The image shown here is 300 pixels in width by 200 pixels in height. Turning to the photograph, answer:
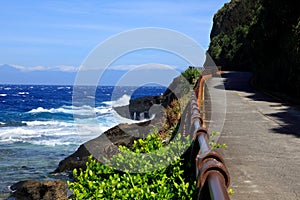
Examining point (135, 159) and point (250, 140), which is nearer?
point (135, 159)

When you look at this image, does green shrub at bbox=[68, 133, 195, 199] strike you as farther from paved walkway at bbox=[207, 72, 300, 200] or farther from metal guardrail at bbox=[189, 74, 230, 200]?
→ paved walkway at bbox=[207, 72, 300, 200]

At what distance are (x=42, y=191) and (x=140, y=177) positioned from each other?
10310 mm

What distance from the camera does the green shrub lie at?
5430 mm

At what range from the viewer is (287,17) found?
24.7 metres

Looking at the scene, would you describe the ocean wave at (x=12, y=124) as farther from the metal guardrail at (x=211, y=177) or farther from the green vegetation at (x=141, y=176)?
the metal guardrail at (x=211, y=177)

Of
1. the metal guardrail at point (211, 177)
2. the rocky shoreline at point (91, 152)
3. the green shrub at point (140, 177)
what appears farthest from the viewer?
the rocky shoreline at point (91, 152)

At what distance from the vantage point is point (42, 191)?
1523cm

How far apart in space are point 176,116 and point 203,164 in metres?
11.6

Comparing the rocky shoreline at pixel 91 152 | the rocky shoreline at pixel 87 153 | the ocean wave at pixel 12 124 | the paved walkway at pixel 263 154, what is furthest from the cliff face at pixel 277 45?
the ocean wave at pixel 12 124

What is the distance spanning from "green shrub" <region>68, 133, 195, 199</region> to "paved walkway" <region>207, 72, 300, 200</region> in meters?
1.09

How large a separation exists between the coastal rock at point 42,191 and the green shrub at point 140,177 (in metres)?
8.77

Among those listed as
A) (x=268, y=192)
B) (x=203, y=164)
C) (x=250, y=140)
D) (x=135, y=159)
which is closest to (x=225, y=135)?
(x=250, y=140)

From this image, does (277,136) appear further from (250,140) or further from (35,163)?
(35,163)

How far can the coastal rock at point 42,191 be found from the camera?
14.8 meters
